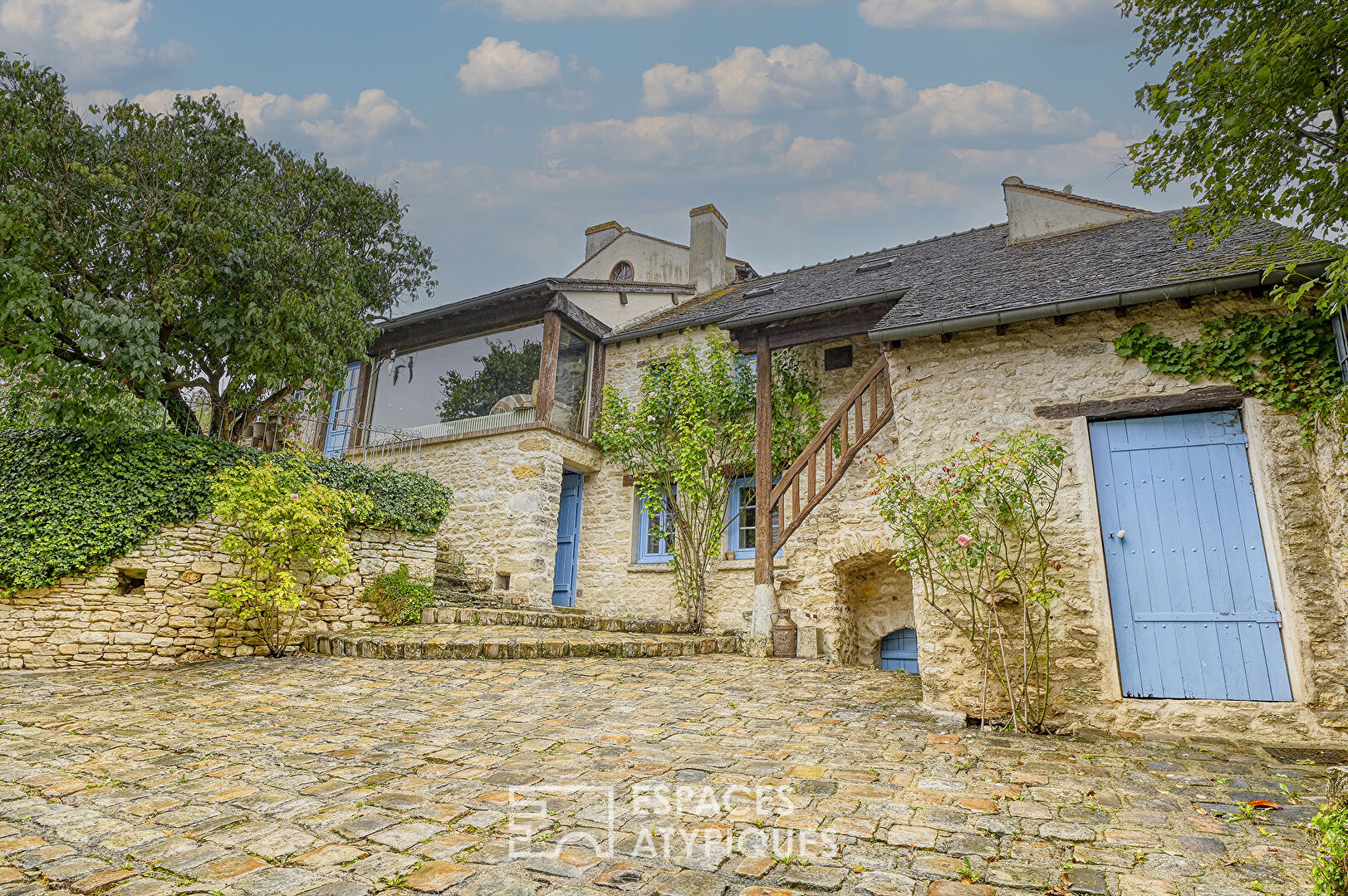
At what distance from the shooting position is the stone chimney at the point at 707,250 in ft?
42.0

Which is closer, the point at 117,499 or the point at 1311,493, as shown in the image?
the point at 1311,493

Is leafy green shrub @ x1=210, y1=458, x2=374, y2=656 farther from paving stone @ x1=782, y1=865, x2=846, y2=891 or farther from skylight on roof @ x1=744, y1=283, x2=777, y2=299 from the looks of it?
skylight on roof @ x1=744, y1=283, x2=777, y2=299

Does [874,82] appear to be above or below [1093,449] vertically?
above

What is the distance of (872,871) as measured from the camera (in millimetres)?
2104

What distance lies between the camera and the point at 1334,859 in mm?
1822

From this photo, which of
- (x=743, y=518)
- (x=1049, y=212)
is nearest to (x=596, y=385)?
(x=743, y=518)

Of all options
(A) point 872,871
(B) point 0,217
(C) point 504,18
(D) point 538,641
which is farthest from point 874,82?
(A) point 872,871

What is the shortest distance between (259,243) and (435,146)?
676 inches

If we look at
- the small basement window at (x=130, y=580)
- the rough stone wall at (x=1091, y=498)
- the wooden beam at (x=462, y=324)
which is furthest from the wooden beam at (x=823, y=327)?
the small basement window at (x=130, y=580)

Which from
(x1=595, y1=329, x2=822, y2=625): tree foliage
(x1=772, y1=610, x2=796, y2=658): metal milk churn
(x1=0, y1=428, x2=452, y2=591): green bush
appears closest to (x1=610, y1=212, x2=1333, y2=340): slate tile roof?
(x1=595, y1=329, x2=822, y2=625): tree foliage

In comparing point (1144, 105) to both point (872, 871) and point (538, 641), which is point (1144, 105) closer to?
point (872, 871)

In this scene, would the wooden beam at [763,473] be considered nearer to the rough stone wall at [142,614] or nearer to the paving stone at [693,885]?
the rough stone wall at [142,614]

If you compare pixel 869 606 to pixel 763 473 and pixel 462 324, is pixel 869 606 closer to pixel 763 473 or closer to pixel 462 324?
pixel 763 473

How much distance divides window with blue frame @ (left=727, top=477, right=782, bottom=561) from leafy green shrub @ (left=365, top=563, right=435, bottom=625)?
4164 mm
